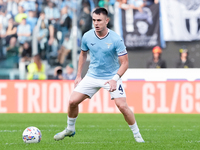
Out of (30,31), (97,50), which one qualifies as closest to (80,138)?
(97,50)

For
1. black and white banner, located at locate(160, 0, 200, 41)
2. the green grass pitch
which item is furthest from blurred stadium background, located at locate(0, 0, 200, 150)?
the green grass pitch

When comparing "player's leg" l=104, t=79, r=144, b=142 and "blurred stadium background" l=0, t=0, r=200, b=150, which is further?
"blurred stadium background" l=0, t=0, r=200, b=150

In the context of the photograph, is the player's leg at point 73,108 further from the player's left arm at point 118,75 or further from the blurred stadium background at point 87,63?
the blurred stadium background at point 87,63

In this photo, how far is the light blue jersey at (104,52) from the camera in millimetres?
7605

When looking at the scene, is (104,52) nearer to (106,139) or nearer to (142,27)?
(106,139)

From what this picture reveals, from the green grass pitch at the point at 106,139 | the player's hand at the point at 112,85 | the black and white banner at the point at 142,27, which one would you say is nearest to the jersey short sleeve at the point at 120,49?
the player's hand at the point at 112,85

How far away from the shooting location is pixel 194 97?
1596 cm

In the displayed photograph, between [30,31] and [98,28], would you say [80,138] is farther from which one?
[30,31]

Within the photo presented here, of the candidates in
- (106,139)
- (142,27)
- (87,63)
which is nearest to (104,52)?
(106,139)

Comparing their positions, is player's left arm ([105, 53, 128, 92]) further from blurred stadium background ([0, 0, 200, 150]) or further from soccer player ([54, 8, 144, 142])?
blurred stadium background ([0, 0, 200, 150])

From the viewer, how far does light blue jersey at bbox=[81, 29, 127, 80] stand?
761cm

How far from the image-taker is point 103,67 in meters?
7.76

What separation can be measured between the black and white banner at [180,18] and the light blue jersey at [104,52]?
37.8 ft

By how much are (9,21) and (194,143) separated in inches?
489
